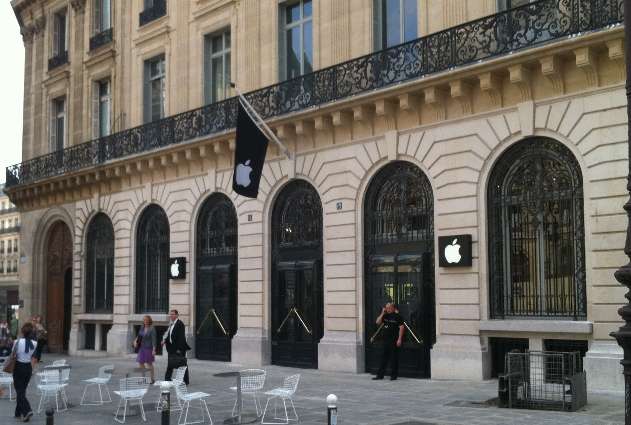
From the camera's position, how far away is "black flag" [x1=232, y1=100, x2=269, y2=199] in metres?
19.7

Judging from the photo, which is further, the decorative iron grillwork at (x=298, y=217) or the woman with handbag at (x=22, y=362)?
the decorative iron grillwork at (x=298, y=217)

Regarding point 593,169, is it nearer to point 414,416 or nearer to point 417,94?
point 417,94

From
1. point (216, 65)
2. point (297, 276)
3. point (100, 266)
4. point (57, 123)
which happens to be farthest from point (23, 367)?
point (57, 123)

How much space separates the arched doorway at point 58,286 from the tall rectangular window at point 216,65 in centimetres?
964

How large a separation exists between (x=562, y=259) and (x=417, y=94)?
4787 mm

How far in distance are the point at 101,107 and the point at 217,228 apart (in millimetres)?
9014

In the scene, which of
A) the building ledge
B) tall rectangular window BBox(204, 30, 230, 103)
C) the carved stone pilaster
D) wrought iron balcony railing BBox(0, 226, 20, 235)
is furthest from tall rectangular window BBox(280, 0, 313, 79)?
wrought iron balcony railing BBox(0, 226, 20, 235)

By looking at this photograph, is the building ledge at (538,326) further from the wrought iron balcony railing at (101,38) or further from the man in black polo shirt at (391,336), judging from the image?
the wrought iron balcony railing at (101,38)

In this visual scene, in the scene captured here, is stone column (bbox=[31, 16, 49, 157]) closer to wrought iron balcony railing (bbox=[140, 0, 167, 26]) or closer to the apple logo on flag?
wrought iron balcony railing (bbox=[140, 0, 167, 26])

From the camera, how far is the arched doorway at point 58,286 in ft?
99.2

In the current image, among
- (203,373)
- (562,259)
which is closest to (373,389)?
(562,259)

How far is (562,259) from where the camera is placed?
605 inches

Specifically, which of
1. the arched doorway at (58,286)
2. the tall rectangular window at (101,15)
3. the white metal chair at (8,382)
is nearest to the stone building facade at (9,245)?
the arched doorway at (58,286)

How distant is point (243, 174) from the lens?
→ 19844mm
